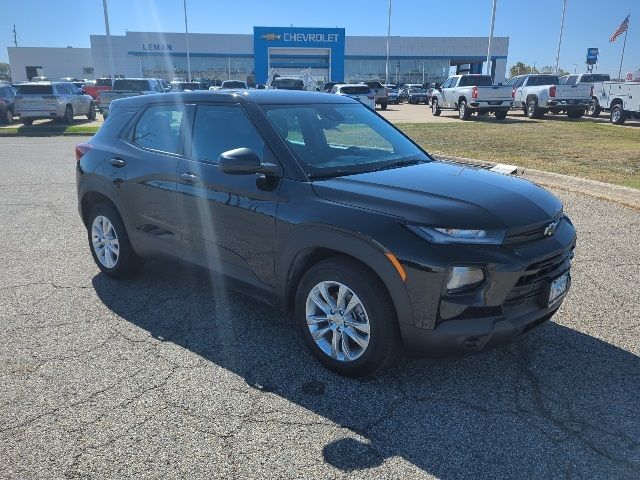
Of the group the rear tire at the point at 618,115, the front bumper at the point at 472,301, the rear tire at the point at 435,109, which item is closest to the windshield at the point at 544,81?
the rear tire at the point at 618,115

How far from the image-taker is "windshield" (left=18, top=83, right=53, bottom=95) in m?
21.6

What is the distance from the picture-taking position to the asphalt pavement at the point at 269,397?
264cm

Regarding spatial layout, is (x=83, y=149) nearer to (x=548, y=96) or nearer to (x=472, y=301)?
(x=472, y=301)

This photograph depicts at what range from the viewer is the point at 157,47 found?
228 ft

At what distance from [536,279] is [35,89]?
23.5 meters

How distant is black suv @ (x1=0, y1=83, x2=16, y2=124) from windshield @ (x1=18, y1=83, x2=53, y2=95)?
7.76 feet

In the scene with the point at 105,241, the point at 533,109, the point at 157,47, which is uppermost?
the point at 157,47

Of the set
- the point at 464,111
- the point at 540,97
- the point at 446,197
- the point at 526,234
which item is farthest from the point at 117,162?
the point at 540,97

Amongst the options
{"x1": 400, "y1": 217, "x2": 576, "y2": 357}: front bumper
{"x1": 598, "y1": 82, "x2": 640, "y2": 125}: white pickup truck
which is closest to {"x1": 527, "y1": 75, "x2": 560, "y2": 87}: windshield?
{"x1": 598, "y1": 82, "x2": 640, "y2": 125}: white pickup truck

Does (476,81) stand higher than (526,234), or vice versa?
(476,81)

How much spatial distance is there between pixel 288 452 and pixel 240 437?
0.29 m

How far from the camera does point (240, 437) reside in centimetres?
282

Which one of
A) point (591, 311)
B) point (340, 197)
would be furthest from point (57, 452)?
point (591, 311)

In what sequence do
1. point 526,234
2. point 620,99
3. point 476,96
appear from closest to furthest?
point 526,234
point 620,99
point 476,96
